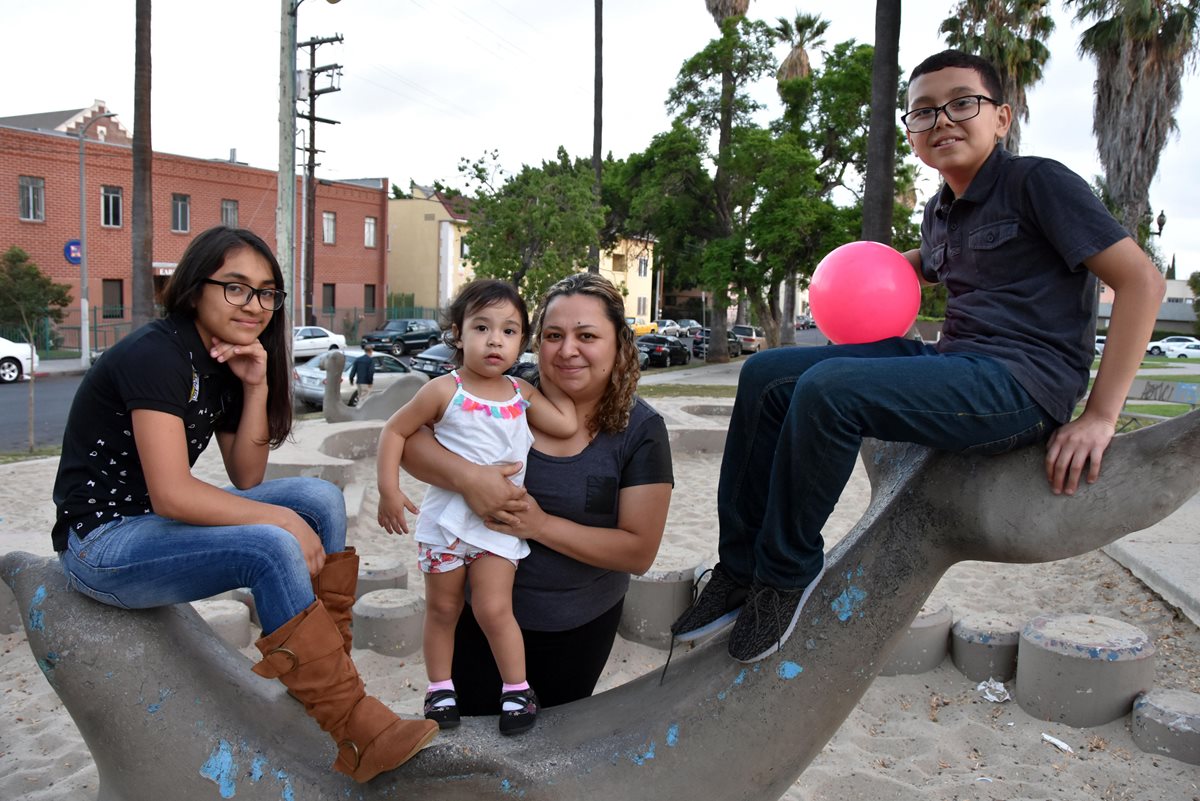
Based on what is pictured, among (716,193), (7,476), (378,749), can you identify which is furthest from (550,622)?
(716,193)

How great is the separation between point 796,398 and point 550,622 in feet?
2.66

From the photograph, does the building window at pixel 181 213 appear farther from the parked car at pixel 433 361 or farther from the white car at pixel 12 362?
the parked car at pixel 433 361

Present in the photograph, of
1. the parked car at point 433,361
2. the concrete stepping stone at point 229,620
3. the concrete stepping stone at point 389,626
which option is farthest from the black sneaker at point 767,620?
the parked car at point 433,361

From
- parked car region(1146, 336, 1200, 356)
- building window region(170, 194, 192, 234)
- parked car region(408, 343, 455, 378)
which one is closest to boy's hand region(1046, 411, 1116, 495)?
parked car region(408, 343, 455, 378)

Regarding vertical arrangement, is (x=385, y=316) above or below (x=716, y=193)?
below

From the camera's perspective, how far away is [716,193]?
25.8m

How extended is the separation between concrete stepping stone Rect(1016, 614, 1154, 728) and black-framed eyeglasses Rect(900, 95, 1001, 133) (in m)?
2.34

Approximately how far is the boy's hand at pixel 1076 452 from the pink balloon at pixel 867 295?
55cm

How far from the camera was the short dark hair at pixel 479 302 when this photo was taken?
221cm

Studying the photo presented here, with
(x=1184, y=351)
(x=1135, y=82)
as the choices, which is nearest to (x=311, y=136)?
(x=1135, y=82)

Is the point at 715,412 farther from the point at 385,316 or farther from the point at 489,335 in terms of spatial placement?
the point at 385,316

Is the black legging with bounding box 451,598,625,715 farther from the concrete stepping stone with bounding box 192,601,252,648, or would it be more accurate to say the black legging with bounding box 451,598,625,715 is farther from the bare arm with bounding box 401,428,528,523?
the concrete stepping stone with bounding box 192,601,252,648

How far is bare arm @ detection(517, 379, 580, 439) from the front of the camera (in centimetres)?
213

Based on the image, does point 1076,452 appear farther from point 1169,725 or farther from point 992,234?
point 1169,725
